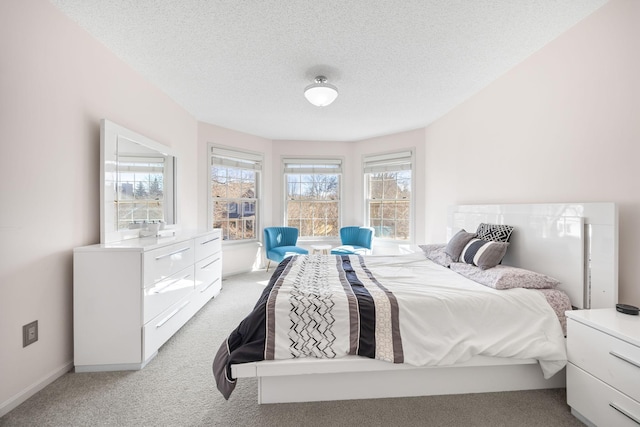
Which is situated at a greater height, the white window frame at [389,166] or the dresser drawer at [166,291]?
the white window frame at [389,166]

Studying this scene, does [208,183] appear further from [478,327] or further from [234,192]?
[478,327]

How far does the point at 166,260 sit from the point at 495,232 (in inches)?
116

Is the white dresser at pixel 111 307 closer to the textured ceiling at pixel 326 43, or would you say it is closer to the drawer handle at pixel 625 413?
the textured ceiling at pixel 326 43

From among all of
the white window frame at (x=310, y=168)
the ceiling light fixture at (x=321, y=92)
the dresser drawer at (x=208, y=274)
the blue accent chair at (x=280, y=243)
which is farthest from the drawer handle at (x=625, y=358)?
the white window frame at (x=310, y=168)

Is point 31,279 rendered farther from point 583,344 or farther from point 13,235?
point 583,344

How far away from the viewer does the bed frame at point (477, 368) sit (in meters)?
1.65

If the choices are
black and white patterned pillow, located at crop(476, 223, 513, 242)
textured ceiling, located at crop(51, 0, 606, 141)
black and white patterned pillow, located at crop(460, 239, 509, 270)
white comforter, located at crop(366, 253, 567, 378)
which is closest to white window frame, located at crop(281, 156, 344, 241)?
textured ceiling, located at crop(51, 0, 606, 141)

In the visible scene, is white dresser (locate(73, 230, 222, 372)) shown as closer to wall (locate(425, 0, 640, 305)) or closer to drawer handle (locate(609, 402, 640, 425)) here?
drawer handle (locate(609, 402, 640, 425))

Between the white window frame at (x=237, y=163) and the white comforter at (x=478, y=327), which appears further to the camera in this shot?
the white window frame at (x=237, y=163)

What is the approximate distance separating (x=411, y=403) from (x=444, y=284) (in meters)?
0.82

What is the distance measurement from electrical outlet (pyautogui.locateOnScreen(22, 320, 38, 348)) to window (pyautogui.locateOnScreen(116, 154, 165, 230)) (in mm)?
900

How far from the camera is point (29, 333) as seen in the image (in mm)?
1798

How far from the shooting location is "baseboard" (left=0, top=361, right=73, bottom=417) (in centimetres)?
164

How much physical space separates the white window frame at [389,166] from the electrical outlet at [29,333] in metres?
4.49
